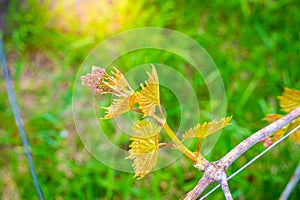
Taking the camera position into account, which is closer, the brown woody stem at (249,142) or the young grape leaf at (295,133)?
the brown woody stem at (249,142)

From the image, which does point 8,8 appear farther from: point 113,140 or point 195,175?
point 195,175

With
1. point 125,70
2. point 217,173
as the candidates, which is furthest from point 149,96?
point 125,70

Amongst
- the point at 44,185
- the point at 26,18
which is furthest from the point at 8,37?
the point at 44,185

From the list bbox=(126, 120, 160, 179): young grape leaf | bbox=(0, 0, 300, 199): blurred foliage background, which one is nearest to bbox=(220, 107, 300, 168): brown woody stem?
bbox=(126, 120, 160, 179): young grape leaf

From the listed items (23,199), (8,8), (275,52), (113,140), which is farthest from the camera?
(8,8)

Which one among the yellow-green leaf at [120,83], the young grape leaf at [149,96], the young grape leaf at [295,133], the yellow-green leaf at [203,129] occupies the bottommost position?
the young grape leaf at [295,133]

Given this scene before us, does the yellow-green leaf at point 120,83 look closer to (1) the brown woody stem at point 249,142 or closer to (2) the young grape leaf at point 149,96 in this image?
(2) the young grape leaf at point 149,96

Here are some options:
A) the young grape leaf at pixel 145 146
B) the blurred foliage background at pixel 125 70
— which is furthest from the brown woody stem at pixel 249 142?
the blurred foliage background at pixel 125 70
